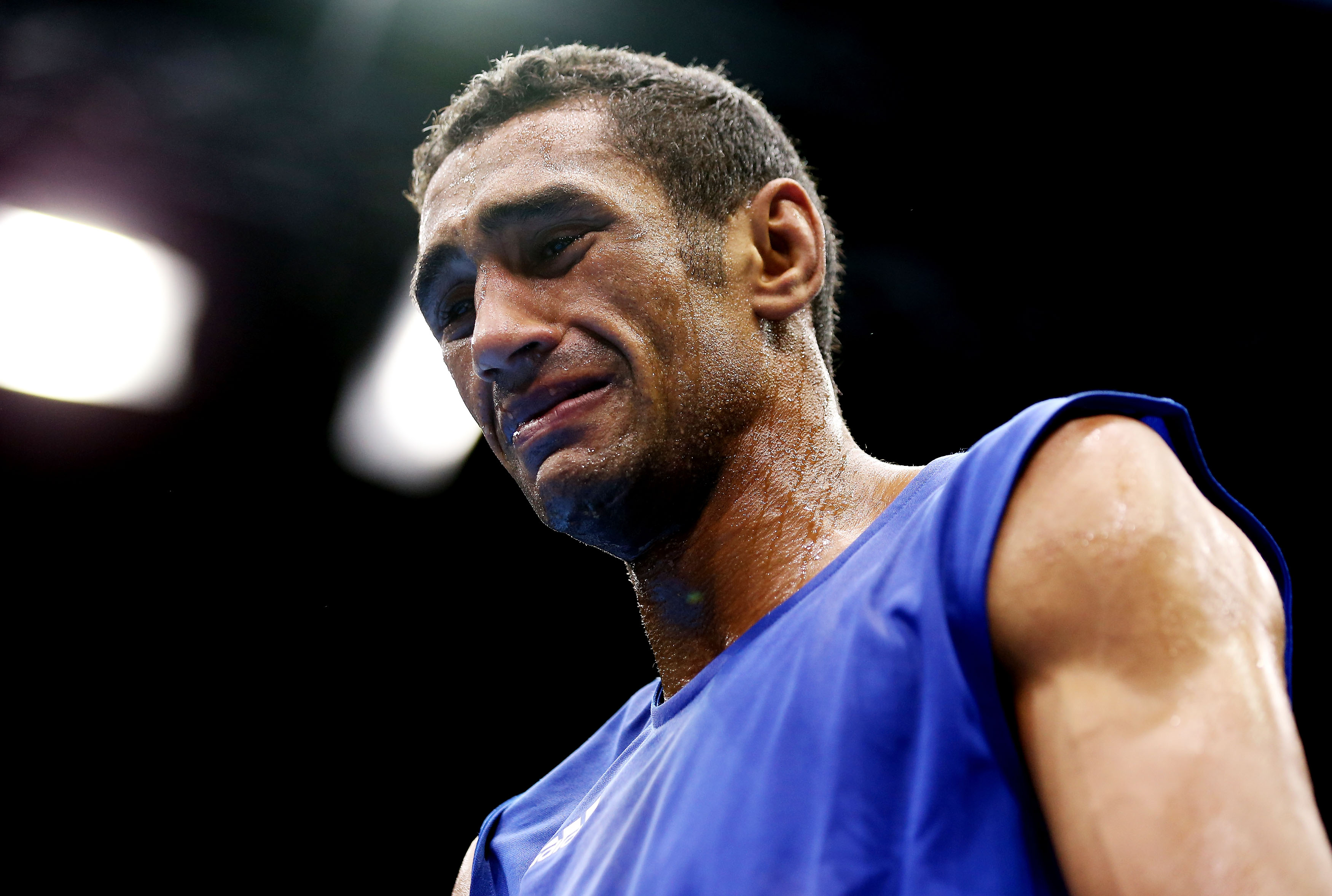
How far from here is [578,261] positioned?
1.08 metres

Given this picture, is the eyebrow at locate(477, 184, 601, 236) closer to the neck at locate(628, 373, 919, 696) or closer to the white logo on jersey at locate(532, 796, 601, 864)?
the neck at locate(628, 373, 919, 696)

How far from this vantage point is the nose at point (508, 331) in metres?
1.04

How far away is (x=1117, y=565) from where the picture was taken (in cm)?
60

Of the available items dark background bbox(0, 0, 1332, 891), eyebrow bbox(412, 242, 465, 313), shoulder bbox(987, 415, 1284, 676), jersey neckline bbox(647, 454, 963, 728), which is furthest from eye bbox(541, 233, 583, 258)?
dark background bbox(0, 0, 1332, 891)

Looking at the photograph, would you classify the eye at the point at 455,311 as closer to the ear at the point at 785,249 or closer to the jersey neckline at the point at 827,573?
the ear at the point at 785,249

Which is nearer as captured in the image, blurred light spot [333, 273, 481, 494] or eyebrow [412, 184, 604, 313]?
eyebrow [412, 184, 604, 313]

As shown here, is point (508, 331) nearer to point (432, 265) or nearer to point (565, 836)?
point (432, 265)

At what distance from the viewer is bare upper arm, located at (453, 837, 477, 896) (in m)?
1.27

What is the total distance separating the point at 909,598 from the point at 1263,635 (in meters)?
0.24

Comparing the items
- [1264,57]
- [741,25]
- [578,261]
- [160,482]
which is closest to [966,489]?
[578,261]

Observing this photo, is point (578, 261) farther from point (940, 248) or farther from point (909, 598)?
point (940, 248)

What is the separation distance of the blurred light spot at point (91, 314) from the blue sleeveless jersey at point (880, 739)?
274cm

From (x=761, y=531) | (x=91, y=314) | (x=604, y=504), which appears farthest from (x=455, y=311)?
(x=91, y=314)

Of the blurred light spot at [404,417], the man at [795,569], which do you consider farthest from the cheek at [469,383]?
the blurred light spot at [404,417]
